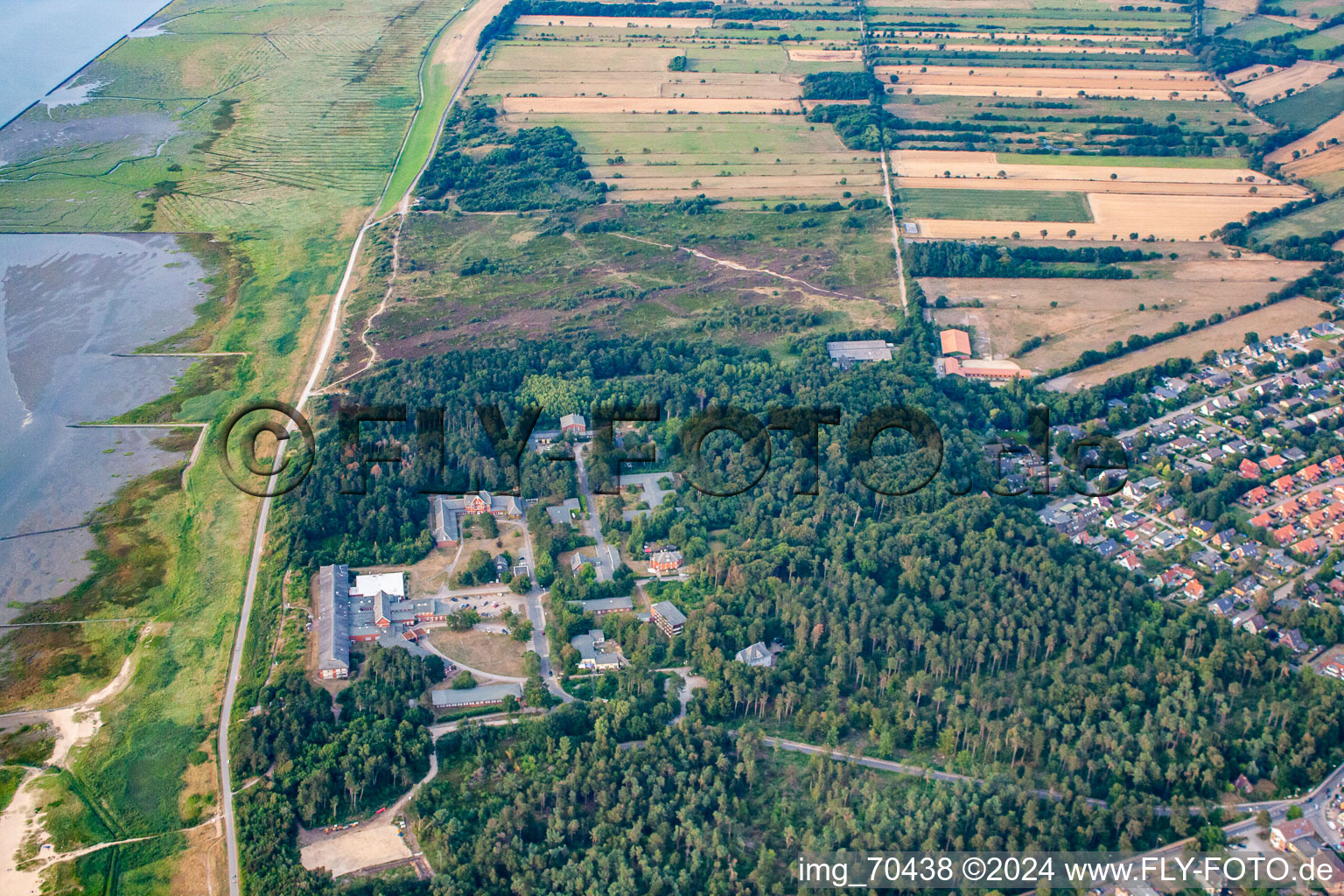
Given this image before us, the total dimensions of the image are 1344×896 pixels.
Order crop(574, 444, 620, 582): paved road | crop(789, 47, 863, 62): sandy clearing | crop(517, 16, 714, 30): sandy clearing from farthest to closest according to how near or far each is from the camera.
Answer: crop(517, 16, 714, 30): sandy clearing, crop(789, 47, 863, 62): sandy clearing, crop(574, 444, 620, 582): paved road

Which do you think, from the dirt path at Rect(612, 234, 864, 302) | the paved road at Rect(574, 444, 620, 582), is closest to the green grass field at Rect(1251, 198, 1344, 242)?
the dirt path at Rect(612, 234, 864, 302)

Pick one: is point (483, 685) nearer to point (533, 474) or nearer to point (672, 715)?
point (672, 715)

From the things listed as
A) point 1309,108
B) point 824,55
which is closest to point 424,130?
point 824,55

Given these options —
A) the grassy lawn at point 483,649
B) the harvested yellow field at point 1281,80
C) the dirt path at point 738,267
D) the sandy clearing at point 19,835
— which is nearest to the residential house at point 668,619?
the grassy lawn at point 483,649

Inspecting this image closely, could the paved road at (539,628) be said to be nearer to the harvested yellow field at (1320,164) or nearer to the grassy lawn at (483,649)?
the grassy lawn at (483,649)

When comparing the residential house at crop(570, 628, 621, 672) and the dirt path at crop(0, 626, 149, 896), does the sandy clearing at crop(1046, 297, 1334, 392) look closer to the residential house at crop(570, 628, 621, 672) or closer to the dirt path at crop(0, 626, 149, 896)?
the residential house at crop(570, 628, 621, 672)

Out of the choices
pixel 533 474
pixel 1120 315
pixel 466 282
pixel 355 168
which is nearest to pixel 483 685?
pixel 533 474
